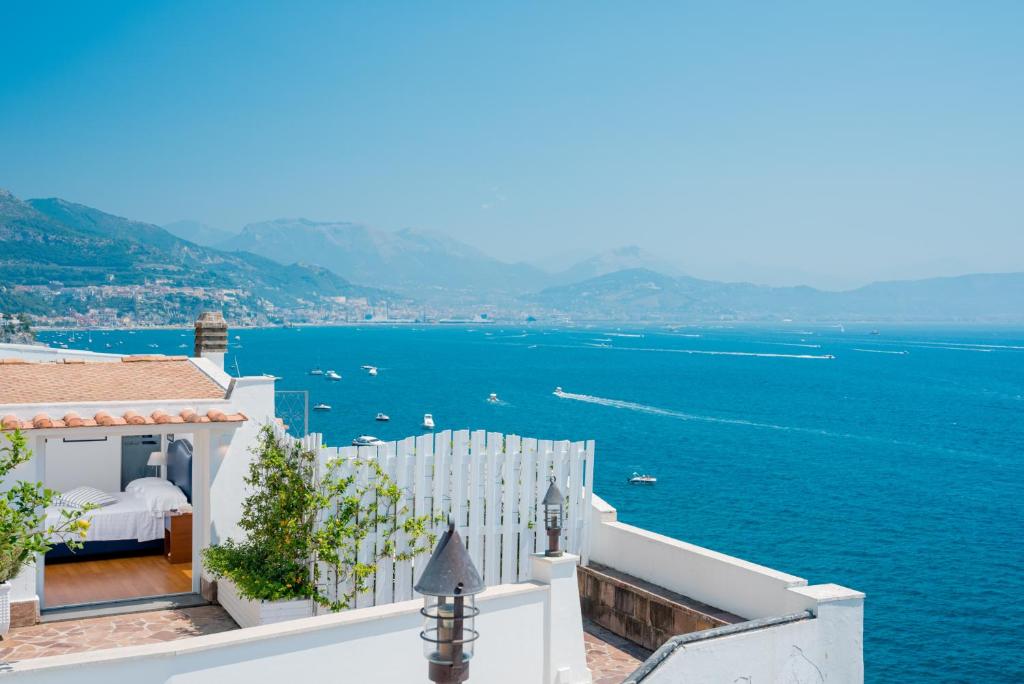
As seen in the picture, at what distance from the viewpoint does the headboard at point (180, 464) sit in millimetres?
11641

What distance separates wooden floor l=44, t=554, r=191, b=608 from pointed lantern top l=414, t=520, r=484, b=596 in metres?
6.02

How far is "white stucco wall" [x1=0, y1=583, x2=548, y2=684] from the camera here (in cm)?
554

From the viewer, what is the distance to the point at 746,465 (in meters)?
53.7

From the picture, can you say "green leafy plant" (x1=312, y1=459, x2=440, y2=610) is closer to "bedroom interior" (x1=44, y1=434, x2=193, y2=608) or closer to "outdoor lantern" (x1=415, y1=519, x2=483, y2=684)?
"bedroom interior" (x1=44, y1=434, x2=193, y2=608)

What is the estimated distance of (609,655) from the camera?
28.2 ft

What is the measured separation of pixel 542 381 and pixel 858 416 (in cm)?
3719

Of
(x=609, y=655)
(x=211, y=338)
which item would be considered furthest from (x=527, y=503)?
(x=211, y=338)

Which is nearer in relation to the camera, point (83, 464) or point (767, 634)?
point (767, 634)

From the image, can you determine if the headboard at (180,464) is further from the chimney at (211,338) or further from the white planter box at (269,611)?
the white planter box at (269,611)

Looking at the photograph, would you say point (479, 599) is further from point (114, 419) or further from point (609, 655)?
point (114, 419)

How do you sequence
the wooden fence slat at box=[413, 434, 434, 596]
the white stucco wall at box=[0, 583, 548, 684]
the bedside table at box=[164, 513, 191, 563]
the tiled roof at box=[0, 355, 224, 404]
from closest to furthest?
the white stucco wall at box=[0, 583, 548, 684], the wooden fence slat at box=[413, 434, 434, 596], the tiled roof at box=[0, 355, 224, 404], the bedside table at box=[164, 513, 191, 563]

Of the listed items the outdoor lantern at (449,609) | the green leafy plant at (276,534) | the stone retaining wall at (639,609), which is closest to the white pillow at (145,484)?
the green leafy plant at (276,534)

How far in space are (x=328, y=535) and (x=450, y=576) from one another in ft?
12.4

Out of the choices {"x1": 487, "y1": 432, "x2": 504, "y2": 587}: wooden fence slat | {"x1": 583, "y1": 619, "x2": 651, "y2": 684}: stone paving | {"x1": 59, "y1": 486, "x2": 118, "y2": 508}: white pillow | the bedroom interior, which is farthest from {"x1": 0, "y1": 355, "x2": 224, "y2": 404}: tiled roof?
{"x1": 583, "y1": 619, "x2": 651, "y2": 684}: stone paving
